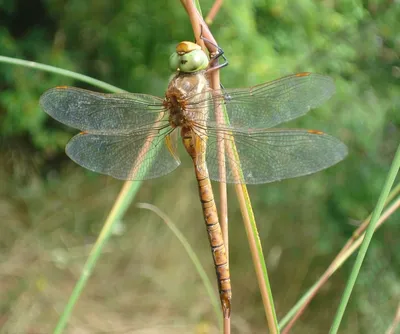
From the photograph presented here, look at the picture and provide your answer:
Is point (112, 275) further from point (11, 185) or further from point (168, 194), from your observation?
point (11, 185)

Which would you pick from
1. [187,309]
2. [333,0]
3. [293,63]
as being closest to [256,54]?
[293,63]

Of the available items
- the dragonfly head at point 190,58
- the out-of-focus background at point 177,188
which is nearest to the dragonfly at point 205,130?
the dragonfly head at point 190,58

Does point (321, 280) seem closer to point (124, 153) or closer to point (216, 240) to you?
point (216, 240)

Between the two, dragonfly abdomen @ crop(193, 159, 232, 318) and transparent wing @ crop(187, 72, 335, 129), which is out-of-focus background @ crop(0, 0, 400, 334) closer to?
transparent wing @ crop(187, 72, 335, 129)

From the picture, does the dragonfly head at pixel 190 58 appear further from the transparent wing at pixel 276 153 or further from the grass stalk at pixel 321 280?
the grass stalk at pixel 321 280

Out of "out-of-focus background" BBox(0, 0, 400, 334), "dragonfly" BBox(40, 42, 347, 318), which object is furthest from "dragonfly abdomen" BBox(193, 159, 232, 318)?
"out-of-focus background" BBox(0, 0, 400, 334)

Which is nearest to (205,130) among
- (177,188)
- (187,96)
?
(187,96)

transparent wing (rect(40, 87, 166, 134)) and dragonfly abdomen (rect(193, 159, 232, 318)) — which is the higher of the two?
transparent wing (rect(40, 87, 166, 134))
